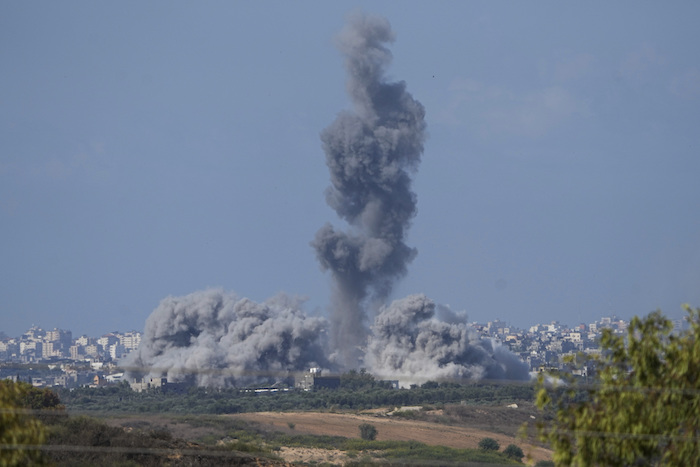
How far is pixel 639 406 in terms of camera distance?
14836 millimetres

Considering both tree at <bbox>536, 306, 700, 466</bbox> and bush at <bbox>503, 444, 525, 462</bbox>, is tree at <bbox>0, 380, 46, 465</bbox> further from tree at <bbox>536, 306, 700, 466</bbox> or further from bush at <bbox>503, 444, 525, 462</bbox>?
bush at <bbox>503, 444, 525, 462</bbox>

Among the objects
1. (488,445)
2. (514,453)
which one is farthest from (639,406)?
(488,445)

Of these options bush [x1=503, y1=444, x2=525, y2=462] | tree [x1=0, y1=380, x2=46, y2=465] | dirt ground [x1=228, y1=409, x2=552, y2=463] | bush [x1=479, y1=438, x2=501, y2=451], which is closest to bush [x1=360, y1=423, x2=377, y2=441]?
dirt ground [x1=228, y1=409, x2=552, y2=463]

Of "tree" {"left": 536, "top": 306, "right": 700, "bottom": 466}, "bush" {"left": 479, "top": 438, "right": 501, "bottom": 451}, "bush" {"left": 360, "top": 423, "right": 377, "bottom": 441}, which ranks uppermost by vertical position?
"tree" {"left": 536, "top": 306, "right": 700, "bottom": 466}

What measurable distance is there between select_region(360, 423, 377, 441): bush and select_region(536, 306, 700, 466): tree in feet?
114

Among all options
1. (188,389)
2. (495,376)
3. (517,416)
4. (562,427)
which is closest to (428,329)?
(495,376)

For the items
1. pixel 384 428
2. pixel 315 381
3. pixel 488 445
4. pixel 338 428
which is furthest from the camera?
pixel 315 381

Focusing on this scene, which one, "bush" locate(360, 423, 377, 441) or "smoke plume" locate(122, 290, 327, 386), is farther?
"smoke plume" locate(122, 290, 327, 386)

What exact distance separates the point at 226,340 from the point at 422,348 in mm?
19783

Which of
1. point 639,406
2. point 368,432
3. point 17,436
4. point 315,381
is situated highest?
point 315,381

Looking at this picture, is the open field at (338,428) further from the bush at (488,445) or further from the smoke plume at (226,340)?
the smoke plume at (226,340)

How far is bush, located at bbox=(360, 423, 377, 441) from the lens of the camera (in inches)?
1965

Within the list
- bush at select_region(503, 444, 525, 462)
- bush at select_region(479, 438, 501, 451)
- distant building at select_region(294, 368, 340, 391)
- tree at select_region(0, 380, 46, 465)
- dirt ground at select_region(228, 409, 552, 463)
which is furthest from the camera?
distant building at select_region(294, 368, 340, 391)

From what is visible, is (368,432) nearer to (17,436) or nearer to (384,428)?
(384,428)
